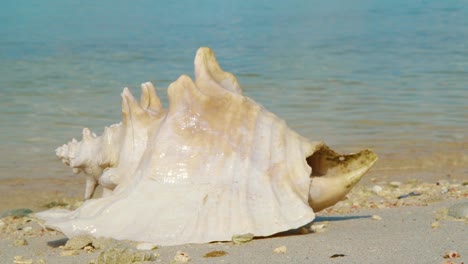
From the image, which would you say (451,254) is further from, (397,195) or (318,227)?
(397,195)

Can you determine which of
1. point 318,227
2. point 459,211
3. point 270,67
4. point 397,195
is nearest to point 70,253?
point 318,227

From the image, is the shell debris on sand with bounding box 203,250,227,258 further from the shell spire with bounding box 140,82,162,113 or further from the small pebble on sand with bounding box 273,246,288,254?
the shell spire with bounding box 140,82,162,113

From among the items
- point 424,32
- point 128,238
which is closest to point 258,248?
point 128,238

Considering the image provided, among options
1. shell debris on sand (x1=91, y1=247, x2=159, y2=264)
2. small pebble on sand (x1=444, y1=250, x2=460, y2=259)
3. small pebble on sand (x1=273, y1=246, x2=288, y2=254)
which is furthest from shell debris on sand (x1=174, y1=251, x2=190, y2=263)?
small pebble on sand (x1=444, y1=250, x2=460, y2=259)

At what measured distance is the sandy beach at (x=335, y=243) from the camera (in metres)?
3.87

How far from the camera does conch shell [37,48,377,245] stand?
421 cm

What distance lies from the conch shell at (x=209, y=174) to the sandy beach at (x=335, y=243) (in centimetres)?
12

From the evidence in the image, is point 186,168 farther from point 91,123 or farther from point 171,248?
point 91,123

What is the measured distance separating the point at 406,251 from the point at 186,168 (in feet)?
3.83

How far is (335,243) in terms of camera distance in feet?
13.6

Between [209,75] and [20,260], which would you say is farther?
[209,75]

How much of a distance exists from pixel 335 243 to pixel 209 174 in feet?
2.32

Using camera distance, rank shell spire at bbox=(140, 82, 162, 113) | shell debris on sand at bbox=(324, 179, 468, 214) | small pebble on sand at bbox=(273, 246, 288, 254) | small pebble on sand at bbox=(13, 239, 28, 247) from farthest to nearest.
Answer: shell debris on sand at bbox=(324, 179, 468, 214) < small pebble on sand at bbox=(13, 239, 28, 247) < shell spire at bbox=(140, 82, 162, 113) < small pebble on sand at bbox=(273, 246, 288, 254)

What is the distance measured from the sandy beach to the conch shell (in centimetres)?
12
